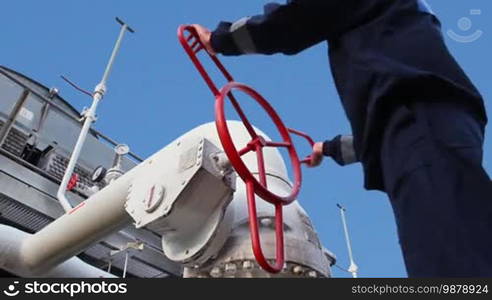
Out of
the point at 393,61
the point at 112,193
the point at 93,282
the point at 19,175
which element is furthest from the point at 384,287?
the point at 19,175

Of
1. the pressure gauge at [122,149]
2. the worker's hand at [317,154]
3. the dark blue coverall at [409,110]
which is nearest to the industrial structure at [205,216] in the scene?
the worker's hand at [317,154]

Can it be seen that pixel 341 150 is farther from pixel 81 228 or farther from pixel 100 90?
pixel 100 90

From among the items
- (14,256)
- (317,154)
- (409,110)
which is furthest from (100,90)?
(409,110)

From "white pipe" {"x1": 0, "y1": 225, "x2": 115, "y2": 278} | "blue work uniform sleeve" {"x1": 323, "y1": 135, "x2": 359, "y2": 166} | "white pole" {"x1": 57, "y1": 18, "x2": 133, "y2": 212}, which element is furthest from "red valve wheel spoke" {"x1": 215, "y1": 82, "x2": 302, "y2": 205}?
"white pole" {"x1": 57, "y1": 18, "x2": 133, "y2": 212}

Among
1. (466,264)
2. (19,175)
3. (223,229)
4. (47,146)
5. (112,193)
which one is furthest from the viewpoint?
(47,146)

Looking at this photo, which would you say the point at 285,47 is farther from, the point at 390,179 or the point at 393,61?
the point at 390,179

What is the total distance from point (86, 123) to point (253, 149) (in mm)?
1715

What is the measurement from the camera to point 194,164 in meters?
1.24

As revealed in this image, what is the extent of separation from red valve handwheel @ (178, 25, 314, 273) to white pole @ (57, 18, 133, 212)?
47.9 inches

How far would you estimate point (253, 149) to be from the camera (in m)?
1.21

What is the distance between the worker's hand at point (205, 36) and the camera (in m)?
1.24

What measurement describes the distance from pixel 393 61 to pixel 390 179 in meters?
0.23

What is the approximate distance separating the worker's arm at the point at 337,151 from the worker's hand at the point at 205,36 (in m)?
0.48

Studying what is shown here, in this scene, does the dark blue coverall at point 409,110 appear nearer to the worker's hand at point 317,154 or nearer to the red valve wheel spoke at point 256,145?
the red valve wheel spoke at point 256,145
